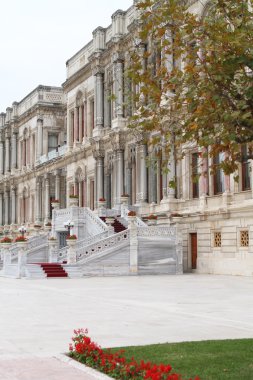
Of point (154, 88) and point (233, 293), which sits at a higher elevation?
point (154, 88)

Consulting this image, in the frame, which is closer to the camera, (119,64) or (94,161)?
(119,64)

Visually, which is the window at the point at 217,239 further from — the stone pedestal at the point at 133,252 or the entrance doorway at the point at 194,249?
the stone pedestal at the point at 133,252

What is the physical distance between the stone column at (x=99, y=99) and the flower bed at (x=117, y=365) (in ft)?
121

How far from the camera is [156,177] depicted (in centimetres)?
3947

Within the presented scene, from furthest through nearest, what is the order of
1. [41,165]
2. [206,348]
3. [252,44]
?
[41,165], [206,348], [252,44]

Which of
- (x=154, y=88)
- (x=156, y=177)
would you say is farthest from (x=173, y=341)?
(x=156, y=177)

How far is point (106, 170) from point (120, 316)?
104ft

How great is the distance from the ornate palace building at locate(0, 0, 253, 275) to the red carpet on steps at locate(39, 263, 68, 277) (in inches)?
267

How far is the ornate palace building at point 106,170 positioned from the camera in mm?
31500

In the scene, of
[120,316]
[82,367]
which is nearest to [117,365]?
[82,367]

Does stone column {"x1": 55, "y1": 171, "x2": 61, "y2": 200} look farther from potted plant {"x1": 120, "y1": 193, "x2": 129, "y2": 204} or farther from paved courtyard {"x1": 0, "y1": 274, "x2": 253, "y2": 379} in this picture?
paved courtyard {"x1": 0, "y1": 274, "x2": 253, "y2": 379}

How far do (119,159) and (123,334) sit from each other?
31.7 m

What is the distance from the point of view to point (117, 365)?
8.05 metres

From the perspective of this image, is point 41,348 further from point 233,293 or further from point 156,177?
point 156,177
